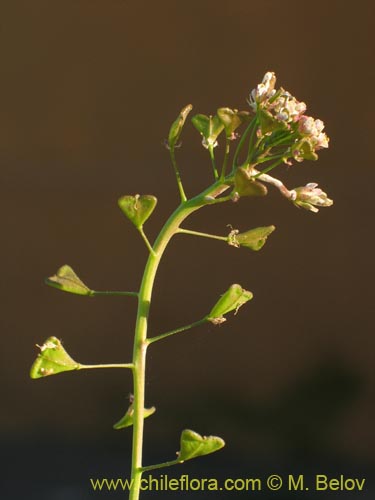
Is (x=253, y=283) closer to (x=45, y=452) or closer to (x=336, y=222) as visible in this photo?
(x=336, y=222)

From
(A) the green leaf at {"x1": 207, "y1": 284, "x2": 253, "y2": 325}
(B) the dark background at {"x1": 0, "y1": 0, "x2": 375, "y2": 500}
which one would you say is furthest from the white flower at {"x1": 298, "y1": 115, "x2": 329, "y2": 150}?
(B) the dark background at {"x1": 0, "y1": 0, "x2": 375, "y2": 500}

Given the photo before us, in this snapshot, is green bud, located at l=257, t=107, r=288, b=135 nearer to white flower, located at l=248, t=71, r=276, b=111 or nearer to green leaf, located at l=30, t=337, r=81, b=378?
white flower, located at l=248, t=71, r=276, b=111

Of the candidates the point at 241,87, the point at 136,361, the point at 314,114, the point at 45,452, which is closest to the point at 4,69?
the point at 241,87

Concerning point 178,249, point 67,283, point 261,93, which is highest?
point 178,249

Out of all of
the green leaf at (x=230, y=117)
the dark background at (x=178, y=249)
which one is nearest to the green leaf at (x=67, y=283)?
the green leaf at (x=230, y=117)

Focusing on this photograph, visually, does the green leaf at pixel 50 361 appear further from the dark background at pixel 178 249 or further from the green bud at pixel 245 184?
the dark background at pixel 178 249

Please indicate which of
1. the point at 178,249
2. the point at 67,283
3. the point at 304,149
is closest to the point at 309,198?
the point at 304,149

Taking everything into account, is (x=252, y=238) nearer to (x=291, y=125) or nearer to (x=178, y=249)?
(x=291, y=125)
